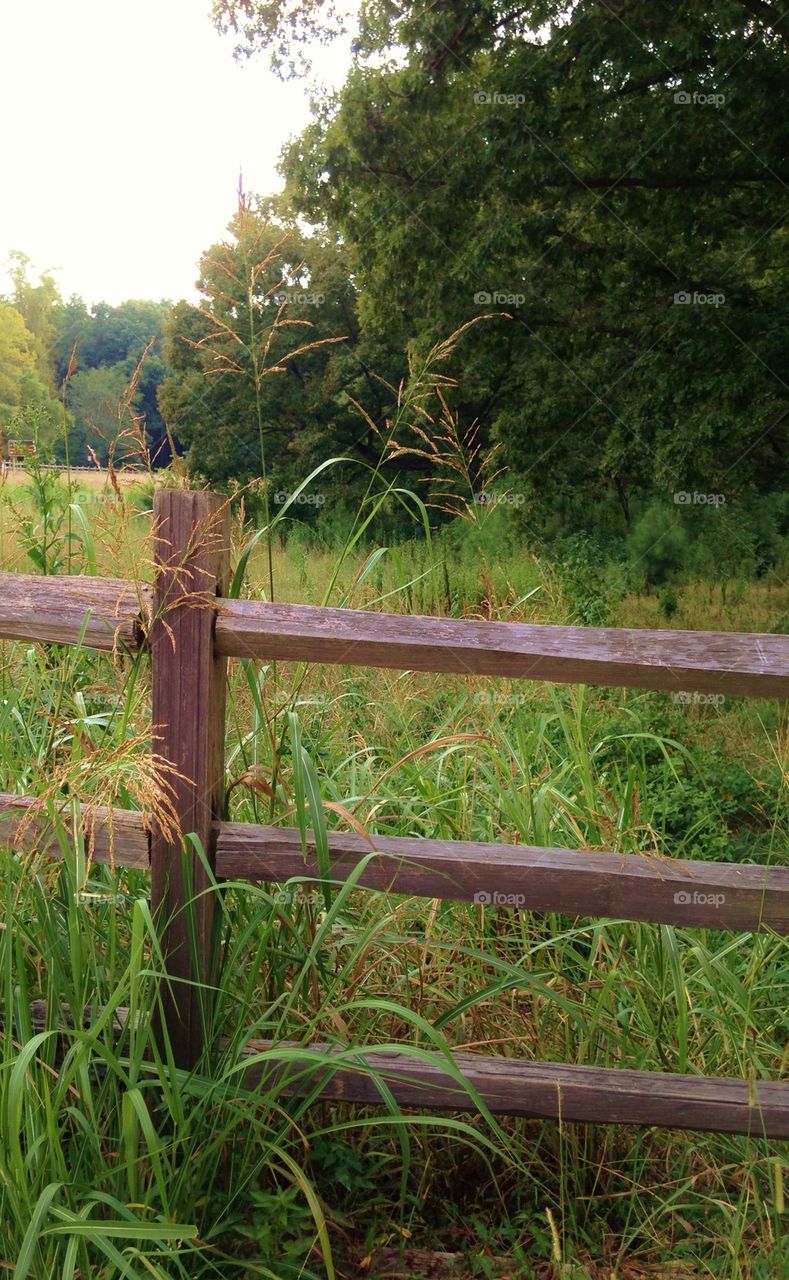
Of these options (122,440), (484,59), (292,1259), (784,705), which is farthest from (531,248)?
(292,1259)

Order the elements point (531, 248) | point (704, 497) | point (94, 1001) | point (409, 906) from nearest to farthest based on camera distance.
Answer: point (94, 1001), point (409, 906), point (704, 497), point (531, 248)

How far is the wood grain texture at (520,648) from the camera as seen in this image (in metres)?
2.04

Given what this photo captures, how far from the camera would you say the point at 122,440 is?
2.71 metres

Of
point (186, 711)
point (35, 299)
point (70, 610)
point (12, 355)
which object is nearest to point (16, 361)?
point (12, 355)

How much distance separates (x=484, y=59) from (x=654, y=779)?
8140 mm

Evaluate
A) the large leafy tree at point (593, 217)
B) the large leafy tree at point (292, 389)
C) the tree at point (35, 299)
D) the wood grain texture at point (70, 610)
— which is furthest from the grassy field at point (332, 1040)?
the tree at point (35, 299)

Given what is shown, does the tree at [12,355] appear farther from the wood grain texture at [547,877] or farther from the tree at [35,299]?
the wood grain texture at [547,877]

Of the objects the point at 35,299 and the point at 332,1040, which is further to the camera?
the point at 35,299

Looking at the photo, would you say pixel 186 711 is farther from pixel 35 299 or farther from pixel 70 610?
pixel 35 299

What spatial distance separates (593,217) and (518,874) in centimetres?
912

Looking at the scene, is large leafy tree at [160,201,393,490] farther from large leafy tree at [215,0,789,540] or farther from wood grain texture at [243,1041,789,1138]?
wood grain texture at [243,1041,789,1138]

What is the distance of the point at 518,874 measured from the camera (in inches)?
84.4

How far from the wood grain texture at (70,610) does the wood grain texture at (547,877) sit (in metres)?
0.47

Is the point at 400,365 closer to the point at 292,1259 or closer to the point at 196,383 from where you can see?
the point at 196,383
